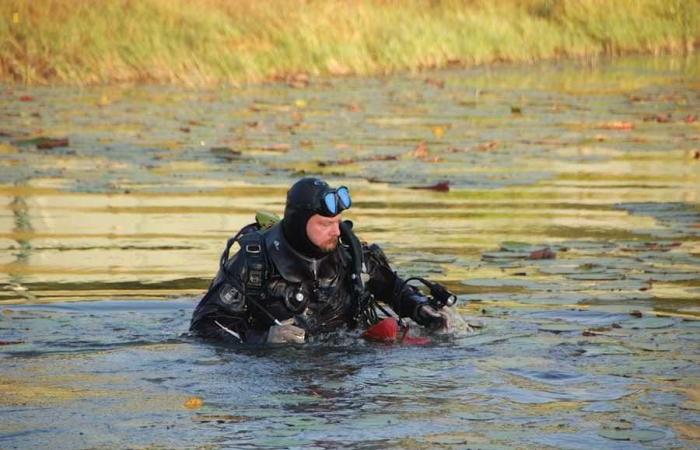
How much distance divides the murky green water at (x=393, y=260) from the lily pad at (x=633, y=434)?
0.02 metres

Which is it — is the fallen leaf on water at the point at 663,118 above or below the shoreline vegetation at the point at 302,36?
below

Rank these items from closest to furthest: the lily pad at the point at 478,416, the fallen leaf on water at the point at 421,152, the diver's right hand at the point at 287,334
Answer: the lily pad at the point at 478,416 → the diver's right hand at the point at 287,334 → the fallen leaf on water at the point at 421,152

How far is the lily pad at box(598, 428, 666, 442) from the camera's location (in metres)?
7.36

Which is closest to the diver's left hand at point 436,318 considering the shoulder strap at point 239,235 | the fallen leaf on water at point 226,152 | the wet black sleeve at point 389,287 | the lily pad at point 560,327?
the wet black sleeve at point 389,287

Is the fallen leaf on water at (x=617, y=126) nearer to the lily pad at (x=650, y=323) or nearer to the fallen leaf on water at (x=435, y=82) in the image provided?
the fallen leaf on water at (x=435, y=82)

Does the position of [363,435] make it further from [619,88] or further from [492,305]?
[619,88]

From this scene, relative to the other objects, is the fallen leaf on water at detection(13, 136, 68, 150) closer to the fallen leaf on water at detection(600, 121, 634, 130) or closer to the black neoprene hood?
the fallen leaf on water at detection(600, 121, 634, 130)

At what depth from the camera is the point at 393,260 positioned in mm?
12445

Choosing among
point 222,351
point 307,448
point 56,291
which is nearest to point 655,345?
point 222,351

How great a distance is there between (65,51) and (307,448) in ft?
75.3

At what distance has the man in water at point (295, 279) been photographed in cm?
923

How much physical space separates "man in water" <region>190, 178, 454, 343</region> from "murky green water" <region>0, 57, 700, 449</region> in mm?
177

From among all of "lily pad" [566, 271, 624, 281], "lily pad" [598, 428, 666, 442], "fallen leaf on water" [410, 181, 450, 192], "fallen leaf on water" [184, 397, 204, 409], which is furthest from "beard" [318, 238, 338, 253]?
"fallen leaf on water" [410, 181, 450, 192]

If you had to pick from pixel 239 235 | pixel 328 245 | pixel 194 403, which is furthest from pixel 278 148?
pixel 194 403
